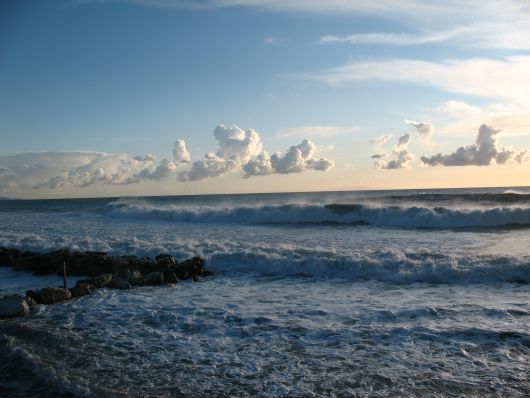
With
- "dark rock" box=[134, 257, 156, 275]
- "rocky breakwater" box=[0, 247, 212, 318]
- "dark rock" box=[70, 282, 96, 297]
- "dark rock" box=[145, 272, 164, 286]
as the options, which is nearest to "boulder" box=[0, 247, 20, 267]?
"rocky breakwater" box=[0, 247, 212, 318]

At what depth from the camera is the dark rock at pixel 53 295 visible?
10045mm

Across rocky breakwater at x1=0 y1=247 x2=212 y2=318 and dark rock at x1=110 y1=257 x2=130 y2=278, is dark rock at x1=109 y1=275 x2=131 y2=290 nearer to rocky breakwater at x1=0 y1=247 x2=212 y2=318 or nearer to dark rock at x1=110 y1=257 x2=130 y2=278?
rocky breakwater at x1=0 y1=247 x2=212 y2=318

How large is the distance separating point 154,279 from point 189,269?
4.32 ft

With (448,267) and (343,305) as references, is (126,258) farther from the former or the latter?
(448,267)

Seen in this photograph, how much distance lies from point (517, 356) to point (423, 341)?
50.8 inches

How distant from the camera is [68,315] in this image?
904 centimetres

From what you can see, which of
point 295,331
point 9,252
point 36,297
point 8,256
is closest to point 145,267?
point 36,297

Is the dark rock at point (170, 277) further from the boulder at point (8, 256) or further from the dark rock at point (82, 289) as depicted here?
the boulder at point (8, 256)

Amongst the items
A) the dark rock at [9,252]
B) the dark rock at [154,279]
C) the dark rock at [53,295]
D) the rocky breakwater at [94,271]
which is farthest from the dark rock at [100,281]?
the dark rock at [9,252]

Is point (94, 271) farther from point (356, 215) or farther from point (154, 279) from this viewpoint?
point (356, 215)

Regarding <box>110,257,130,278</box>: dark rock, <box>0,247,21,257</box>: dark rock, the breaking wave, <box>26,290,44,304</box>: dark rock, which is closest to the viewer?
<box>26,290,44,304</box>: dark rock

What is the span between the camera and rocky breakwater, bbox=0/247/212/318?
33.3ft

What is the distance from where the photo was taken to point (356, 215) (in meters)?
32.0

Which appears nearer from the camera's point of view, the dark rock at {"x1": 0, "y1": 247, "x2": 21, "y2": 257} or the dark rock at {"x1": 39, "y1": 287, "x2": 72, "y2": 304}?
the dark rock at {"x1": 39, "y1": 287, "x2": 72, "y2": 304}
